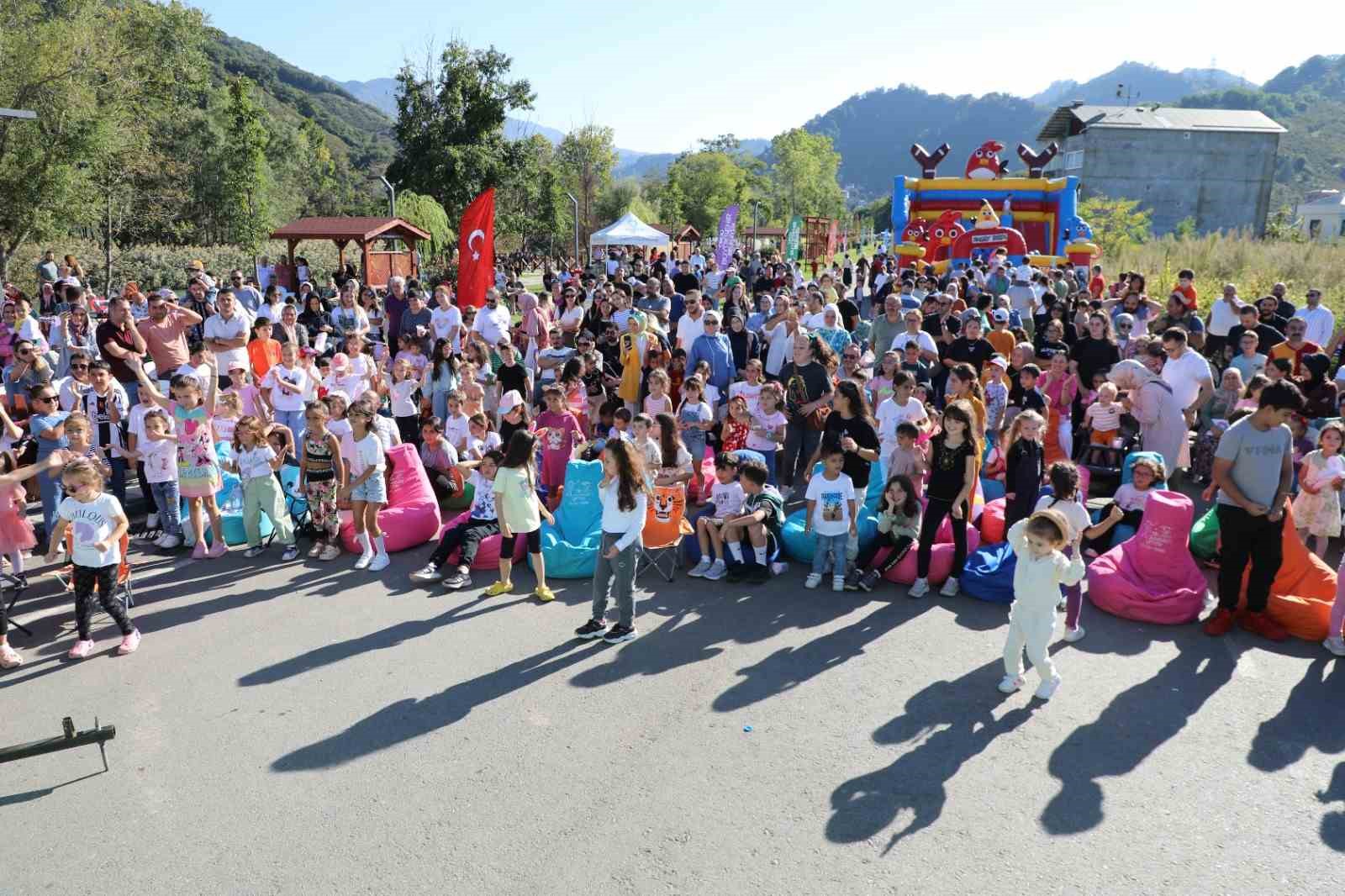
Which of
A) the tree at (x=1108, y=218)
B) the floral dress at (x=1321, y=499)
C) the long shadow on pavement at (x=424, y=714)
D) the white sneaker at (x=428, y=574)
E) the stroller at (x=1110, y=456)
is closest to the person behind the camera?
the long shadow on pavement at (x=424, y=714)

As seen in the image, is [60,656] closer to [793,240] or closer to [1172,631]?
[1172,631]

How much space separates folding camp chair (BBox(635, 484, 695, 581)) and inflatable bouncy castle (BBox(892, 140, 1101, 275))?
58.6ft

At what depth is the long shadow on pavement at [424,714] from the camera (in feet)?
15.8

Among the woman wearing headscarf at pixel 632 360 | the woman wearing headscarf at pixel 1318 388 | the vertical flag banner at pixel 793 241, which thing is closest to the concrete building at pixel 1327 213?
the vertical flag banner at pixel 793 241

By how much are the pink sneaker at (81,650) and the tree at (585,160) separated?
56368 mm

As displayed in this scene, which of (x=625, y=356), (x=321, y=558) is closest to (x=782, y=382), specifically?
(x=625, y=356)

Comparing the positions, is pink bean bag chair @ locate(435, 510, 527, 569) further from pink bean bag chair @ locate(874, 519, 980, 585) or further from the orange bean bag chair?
the orange bean bag chair

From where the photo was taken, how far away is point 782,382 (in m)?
10.2

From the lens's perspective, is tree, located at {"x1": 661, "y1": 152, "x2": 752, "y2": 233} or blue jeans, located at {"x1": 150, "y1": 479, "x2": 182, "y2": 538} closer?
blue jeans, located at {"x1": 150, "y1": 479, "x2": 182, "y2": 538}

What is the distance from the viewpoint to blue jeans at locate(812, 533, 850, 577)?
23.7 ft

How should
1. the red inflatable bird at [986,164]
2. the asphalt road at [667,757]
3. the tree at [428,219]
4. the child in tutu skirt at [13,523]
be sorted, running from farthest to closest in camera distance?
1. the tree at [428,219]
2. the red inflatable bird at [986,164]
3. the child in tutu skirt at [13,523]
4. the asphalt road at [667,757]

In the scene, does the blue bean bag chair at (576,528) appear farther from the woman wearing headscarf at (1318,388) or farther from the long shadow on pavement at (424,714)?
the woman wearing headscarf at (1318,388)

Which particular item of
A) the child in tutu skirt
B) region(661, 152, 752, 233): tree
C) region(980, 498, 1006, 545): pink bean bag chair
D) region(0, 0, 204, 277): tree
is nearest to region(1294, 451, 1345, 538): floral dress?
region(980, 498, 1006, 545): pink bean bag chair

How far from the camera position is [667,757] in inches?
189
